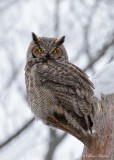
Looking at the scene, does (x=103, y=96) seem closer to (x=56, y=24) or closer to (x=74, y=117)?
(x=74, y=117)

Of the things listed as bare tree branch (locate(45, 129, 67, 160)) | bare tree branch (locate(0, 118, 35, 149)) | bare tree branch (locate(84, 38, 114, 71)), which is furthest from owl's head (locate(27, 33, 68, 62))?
bare tree branch (locate(84, 38, 114, 71))

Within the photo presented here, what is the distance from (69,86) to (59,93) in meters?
0.08

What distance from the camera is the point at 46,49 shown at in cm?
364

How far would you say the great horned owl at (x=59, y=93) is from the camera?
2.94 metres

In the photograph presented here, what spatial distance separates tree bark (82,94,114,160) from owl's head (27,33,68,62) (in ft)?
2.92

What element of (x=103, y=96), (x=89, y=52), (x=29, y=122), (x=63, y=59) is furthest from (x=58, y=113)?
(x=89, y=52)

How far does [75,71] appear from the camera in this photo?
3.18 metres

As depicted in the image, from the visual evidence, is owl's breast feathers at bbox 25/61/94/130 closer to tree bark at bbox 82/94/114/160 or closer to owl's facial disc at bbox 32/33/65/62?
tree bark at bbox 82/94/114/160

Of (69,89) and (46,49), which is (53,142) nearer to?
(46,49)

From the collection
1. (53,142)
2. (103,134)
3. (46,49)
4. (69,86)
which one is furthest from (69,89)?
(53,142)

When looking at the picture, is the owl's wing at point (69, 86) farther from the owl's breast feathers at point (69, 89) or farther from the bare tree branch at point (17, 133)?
the bare tree branch at point (17, 133)

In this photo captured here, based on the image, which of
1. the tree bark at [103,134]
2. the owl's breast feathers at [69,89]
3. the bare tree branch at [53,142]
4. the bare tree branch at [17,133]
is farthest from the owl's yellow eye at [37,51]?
the bare tree branch at [53,142]

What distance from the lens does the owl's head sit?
361cm

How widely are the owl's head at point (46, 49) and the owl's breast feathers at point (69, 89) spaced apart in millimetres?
289
